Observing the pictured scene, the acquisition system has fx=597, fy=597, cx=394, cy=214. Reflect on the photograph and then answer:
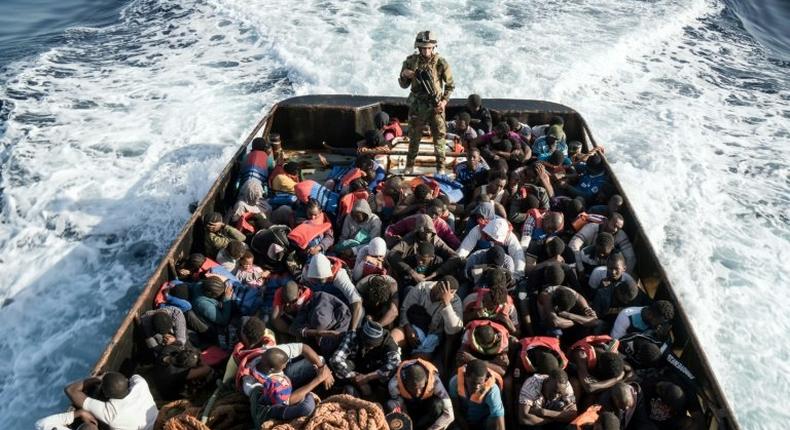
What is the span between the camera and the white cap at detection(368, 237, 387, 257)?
534cm

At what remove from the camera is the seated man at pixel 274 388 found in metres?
3.79

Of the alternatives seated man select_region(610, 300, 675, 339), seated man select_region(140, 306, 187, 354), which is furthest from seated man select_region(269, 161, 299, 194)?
seated man select_region(610, 300, 675, 339)

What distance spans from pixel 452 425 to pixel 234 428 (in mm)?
1490

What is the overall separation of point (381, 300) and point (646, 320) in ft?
6.82

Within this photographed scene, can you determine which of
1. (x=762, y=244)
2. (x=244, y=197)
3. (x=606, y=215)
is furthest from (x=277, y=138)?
(x=762, y=244)

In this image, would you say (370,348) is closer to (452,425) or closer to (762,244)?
(452,425)

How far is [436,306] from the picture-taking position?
4.90 m

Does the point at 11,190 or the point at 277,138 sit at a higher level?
the point at 277,138

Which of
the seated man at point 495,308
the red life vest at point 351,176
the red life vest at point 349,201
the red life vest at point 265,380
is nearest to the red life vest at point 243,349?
the red life vest at point 265,380

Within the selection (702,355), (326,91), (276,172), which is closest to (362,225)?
(276,172)

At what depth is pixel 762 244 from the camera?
26.8ft

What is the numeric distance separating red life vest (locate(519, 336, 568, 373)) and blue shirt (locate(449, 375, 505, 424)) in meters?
0.30

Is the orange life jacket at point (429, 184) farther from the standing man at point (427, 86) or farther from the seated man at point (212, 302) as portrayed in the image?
the seated man at point (212, 302)

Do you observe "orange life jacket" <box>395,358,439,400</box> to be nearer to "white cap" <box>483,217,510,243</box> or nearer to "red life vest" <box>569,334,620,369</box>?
"red life vest" <box>569,334,620,369</box>
